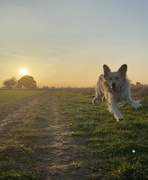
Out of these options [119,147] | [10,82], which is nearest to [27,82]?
[10,82]

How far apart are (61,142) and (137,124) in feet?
11.3

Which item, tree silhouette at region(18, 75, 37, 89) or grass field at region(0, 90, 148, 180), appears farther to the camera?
tree silhouette at region(18, 75, 37, 89)

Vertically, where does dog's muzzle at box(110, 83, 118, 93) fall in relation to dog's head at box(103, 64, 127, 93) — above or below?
below

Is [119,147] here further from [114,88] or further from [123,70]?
[123,70]

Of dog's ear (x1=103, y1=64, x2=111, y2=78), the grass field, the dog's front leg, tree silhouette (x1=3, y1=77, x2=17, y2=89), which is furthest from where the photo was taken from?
tree silhouette (x1=3, y1=77, x2=17, y2=89)

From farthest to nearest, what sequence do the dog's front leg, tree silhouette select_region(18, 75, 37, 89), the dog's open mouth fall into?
tree silhouette select_region(18, 75, 37, 89) → the dog's open mouth → the dog's front leg

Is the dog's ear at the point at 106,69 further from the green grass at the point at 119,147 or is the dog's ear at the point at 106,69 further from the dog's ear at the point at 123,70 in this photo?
the green grass at the point at 119,147

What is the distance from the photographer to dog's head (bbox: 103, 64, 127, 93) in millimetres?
13195

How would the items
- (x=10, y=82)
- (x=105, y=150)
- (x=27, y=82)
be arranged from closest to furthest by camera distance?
(x=105, y=150) < (x=27, y=82) < (x=10, y=82)

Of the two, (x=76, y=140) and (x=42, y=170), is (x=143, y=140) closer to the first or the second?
(x=76, y=140)

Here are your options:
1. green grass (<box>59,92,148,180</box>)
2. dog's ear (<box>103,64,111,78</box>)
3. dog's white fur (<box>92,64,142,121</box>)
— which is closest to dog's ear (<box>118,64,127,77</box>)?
dog's white fur (<box>92,64,142,121</box>)

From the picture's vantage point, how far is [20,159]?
6965 millimetres

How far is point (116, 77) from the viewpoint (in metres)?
13.2

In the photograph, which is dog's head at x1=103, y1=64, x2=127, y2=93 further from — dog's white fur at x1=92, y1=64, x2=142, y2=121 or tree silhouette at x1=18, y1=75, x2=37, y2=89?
tree silhouette at x1=18, y1=75, x2=37, y2=89
